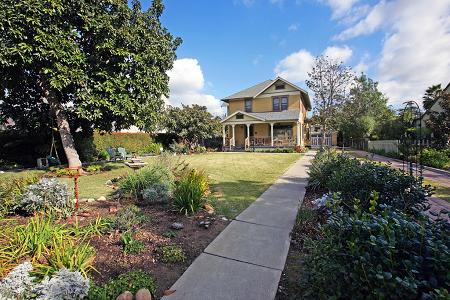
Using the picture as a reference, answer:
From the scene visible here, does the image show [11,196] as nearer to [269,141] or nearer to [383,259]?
[383,259]

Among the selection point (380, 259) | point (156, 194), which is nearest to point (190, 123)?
point (156, 194)

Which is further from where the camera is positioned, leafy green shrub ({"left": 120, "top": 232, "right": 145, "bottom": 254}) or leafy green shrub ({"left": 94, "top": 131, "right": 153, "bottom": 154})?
leafy green shrub ({"left": 94, "top": 131, "right": 153, "bottom": 154})

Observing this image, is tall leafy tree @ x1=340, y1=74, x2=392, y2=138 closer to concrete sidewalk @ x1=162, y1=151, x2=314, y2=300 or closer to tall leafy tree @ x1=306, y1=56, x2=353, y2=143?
tall leafy tree @ x1=306, y1=56, x2=353, y2=143

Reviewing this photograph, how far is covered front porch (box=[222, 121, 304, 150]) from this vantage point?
29322mm

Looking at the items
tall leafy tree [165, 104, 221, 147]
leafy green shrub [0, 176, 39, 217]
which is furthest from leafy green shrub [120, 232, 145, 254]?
tall leafy tree [165, 104, 221, 147]

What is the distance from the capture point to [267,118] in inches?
1150

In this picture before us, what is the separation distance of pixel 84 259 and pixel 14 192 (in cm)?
368

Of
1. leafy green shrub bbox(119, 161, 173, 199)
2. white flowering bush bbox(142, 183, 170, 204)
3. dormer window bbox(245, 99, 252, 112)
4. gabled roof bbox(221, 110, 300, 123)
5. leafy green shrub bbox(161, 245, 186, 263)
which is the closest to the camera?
leafy green shrub bbox(161, 245, 186, 263)

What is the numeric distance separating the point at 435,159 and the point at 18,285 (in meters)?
17.0

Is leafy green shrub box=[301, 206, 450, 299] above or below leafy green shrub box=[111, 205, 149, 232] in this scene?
above

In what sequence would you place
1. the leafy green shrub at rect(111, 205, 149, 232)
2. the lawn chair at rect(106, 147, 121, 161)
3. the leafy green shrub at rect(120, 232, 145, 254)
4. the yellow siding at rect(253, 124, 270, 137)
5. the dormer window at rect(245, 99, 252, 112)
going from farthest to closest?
the dormer window at rect(245, 99, 252, 112) → the yellow siding at rect(253, 124, 270, 137) → the lawn chair at rect(106, 147, 121, 161) → the leafy green shrub at rect(111, 205, 149, 232) → the leafy green shrub at rect(120, 232, 145, 254)

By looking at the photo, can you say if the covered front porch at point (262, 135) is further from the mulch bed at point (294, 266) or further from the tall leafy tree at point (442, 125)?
the mulch bed at point (294, 266)

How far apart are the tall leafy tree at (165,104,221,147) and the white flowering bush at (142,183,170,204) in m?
20.7

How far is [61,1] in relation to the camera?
9.20 m
